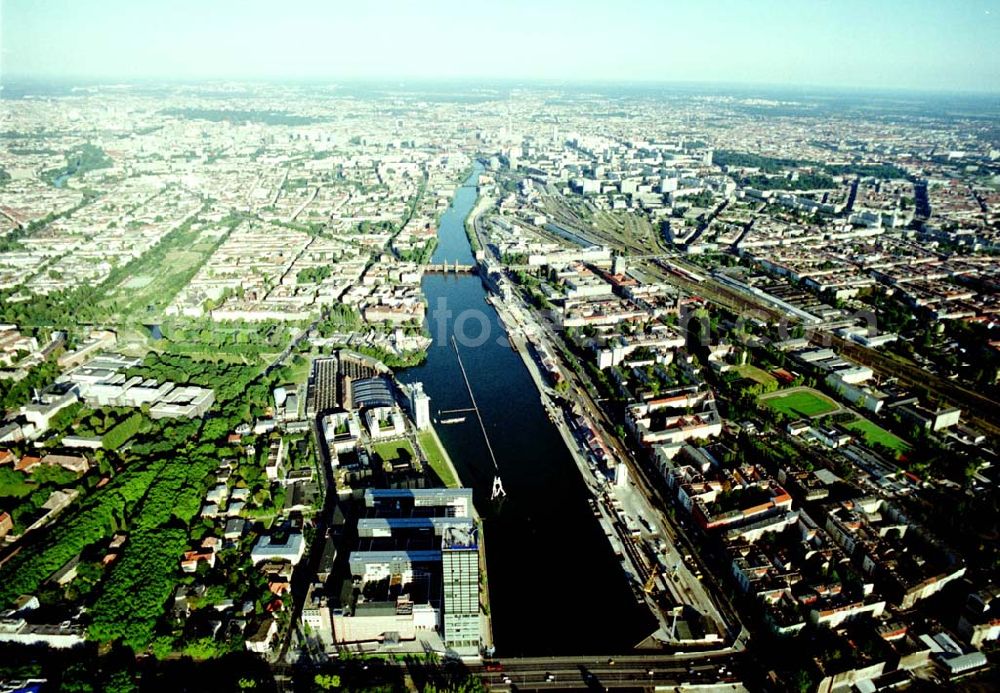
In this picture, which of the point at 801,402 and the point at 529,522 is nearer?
the point at 529,522

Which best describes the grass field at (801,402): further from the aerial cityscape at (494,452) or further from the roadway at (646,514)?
the roadway at (646,514)

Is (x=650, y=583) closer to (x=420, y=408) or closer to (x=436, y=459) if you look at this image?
(x=436, y=459)

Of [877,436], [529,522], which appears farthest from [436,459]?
[877,436]

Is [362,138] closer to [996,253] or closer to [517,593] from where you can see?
[996,253]

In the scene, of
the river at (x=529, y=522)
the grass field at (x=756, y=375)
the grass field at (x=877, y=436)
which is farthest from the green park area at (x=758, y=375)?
the river at (x=529, y=522)

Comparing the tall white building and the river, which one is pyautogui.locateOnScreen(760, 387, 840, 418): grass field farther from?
the tall white building

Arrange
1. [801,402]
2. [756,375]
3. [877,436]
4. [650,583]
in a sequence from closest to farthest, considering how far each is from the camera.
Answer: [650,583] < [877,436] < [801,402] < [756,375]
